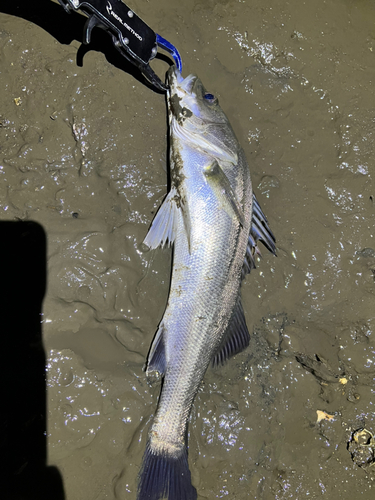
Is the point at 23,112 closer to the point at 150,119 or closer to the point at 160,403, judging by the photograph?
the point at 150,119

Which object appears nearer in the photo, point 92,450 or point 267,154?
point 92,450

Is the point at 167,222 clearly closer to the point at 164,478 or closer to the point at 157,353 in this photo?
the point at 157,353

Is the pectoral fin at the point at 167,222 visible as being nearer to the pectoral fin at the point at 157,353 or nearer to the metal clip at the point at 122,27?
the pectoral fin at the point at 157,353

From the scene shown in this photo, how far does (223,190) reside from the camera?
2799mm

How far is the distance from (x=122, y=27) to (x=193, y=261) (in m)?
1.93

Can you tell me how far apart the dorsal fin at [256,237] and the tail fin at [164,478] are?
5.62 feet

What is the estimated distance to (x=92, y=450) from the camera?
258cm

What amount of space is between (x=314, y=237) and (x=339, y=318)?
920 mm

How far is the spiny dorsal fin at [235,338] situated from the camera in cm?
282

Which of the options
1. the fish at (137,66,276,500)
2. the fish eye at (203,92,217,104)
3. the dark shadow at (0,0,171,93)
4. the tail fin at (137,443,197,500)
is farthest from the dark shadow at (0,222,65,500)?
the fish eye at (203,92,217,104)

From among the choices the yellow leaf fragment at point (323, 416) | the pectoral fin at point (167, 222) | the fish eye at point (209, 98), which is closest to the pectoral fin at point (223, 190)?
the pectoral fin at point (167, 222)

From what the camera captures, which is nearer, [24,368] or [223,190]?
[24,368]

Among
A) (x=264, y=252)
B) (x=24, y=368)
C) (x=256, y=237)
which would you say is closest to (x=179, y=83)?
(x=256, y=237)

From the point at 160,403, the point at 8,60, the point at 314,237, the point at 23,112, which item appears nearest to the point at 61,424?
the point at 160,403
